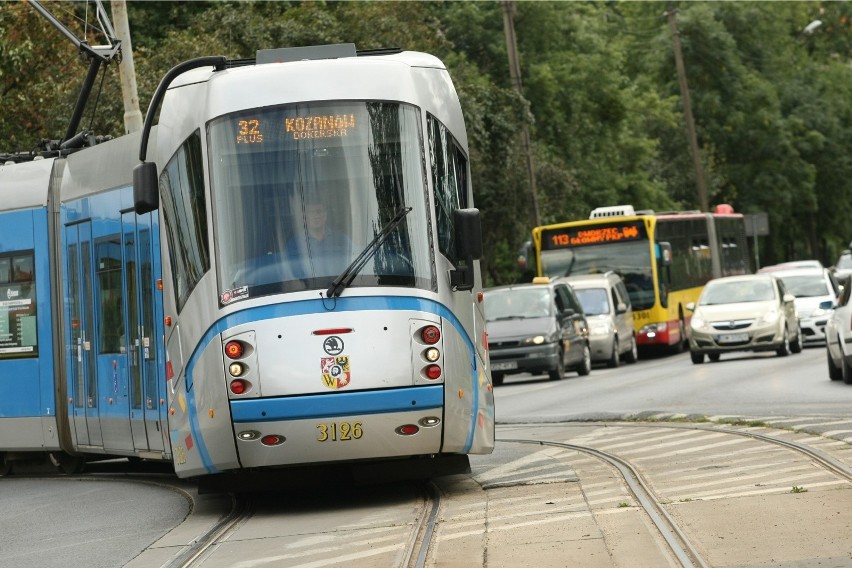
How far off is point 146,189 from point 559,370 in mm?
19329

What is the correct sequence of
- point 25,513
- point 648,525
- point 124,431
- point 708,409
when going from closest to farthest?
point 648,525 < point 25,513 < point 124,431 < point 708,409

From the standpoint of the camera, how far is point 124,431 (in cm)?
1547

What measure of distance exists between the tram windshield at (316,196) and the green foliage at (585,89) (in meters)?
11.8

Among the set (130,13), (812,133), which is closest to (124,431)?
(130,13)

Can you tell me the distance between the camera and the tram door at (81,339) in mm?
16203

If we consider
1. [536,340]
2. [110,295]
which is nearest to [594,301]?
[536,340]

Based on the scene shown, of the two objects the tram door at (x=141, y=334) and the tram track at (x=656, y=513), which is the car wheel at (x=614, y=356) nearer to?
the tram track at (x=656, y=513)

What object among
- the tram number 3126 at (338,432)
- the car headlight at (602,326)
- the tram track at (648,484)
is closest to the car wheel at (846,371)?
the tram track at (648,484)

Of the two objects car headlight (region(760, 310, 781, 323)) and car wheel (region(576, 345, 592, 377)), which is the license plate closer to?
car headlight (region(760, 310, 781, 323))

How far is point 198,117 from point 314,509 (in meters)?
2.89

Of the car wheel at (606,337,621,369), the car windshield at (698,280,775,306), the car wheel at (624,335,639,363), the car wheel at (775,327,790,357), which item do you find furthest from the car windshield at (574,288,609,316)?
the car wheel at (775,327,790,357)

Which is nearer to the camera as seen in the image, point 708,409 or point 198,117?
point 198,117

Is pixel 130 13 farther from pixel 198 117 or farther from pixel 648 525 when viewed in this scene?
pixel 648 525

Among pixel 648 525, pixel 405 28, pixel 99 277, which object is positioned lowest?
pixel 648 525
